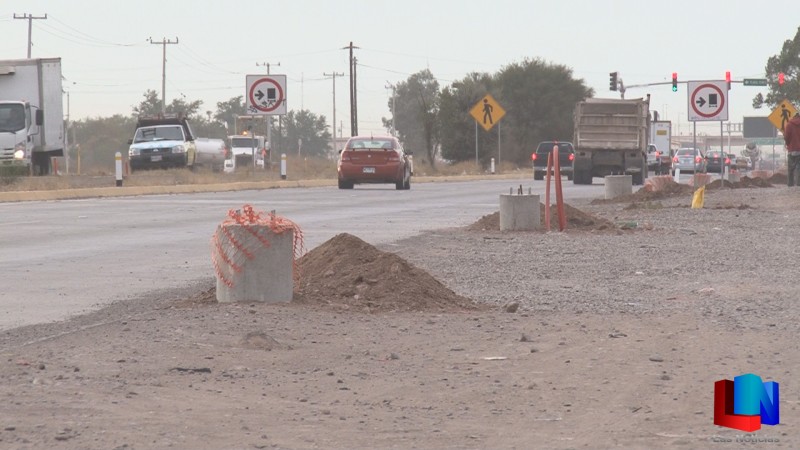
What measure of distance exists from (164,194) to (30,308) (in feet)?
86.5

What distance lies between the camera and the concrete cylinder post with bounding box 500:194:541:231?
19781 millimetres

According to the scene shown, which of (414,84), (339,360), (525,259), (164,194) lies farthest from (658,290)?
(414,84)

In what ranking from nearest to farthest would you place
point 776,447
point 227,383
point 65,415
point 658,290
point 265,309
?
1. point 776,447
2. point 65,415
3. point 227,383
4. point 265,309
5. point 658,290

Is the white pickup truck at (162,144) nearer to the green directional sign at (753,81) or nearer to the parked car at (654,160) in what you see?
the parked car at (654,160)

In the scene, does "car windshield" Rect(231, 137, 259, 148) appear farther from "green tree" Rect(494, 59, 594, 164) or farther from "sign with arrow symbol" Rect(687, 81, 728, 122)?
"sign with arrow symbol" Rect(687, 81, 728, 122)

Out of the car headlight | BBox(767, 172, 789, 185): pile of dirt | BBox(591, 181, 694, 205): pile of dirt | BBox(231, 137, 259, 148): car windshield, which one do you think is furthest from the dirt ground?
BBox(231, 137, 259, 148): car windshield

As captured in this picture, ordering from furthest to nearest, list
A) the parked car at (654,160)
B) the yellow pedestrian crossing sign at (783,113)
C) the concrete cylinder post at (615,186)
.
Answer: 1. the parked car at (654,160)
2. the yellow pedestrian crossing sign at (783,113)
3. the concrete cylinder post at (615,186)

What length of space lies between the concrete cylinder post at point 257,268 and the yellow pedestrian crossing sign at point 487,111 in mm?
50114

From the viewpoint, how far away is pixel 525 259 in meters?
15.2

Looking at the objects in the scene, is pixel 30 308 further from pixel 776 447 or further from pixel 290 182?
pixel 290 182

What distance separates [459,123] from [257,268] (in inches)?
3015

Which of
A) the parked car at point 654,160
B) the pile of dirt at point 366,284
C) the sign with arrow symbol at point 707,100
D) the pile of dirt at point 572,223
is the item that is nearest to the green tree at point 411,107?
the parked car at point 654,160

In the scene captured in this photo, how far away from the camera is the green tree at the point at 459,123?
86375 millimetres

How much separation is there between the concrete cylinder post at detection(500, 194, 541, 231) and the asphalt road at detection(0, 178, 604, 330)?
4.57ft
